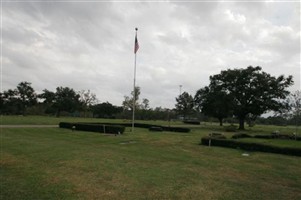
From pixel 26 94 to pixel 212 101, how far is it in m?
75.1

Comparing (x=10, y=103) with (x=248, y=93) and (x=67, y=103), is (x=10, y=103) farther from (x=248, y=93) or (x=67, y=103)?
(x=248, y=93)

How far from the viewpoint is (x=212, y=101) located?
50.7 m

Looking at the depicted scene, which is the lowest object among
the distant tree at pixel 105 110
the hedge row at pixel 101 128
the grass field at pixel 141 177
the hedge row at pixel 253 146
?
the grass field at pixel 141 177

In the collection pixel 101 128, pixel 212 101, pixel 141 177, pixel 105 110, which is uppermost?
pixel 212 101

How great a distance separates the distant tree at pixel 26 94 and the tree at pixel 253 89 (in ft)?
243

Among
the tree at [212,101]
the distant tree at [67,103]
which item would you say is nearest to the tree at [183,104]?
the distant tree at [67,103]

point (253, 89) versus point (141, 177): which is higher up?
point (253, 89)

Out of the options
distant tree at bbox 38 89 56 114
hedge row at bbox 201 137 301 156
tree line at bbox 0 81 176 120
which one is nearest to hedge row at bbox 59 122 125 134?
hedge row at bbox 201 137 301 156

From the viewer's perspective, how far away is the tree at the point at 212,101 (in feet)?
158

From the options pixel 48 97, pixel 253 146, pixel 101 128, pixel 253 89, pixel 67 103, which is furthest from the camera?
pixel 48 97

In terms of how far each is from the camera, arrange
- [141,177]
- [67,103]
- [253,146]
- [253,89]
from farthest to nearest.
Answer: [67,103] → [253,89] → [253,146] → [141,177]

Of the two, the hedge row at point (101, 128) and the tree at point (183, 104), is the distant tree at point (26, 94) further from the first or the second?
the hedge row at point (101, 128)

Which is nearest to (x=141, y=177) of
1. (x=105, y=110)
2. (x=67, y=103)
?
(x=105, y=110)

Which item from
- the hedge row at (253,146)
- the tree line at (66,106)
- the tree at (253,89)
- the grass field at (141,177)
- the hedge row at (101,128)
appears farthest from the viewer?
the tree line at (66,106)
